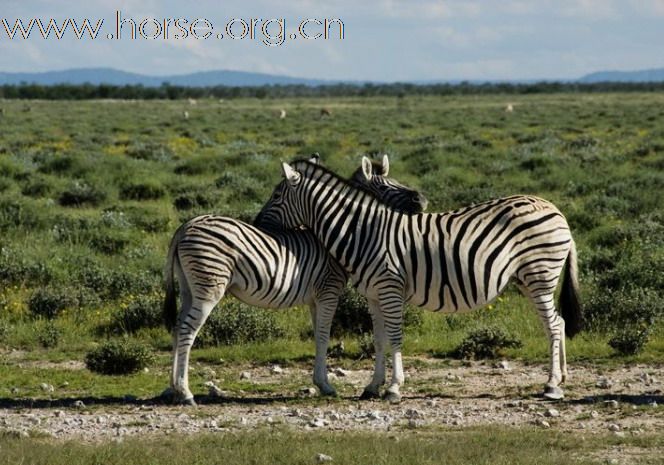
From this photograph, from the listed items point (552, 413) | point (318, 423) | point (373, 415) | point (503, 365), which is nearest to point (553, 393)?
point (552, 413)

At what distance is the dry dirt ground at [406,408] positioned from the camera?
7.99 m

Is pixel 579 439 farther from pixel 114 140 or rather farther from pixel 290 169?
pixel 114 140

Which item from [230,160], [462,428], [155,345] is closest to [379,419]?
[462,428]

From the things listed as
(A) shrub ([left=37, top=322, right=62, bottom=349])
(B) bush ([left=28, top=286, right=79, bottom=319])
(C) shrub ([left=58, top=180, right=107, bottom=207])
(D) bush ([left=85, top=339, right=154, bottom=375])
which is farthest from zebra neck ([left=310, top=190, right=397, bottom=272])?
(C) shrub ([left=58, top=180, right=107, bottom=207])

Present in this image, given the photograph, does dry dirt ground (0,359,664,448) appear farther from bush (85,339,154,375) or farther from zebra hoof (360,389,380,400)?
bush (85,339,154,375)

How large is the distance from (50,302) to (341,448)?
6.56 metres

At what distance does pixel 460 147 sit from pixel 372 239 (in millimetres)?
22676

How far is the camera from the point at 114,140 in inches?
1507

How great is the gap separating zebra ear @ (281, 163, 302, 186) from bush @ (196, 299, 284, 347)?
107 inches

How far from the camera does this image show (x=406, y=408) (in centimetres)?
868

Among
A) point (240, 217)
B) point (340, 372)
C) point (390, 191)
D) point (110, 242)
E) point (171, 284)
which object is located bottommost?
point (340, 372)

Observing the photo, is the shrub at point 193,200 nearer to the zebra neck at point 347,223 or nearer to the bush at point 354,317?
the bush at point 354,317

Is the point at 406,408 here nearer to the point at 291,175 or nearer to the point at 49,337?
the point at 291,175

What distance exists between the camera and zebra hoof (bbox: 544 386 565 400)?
351 inches
